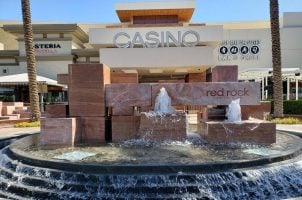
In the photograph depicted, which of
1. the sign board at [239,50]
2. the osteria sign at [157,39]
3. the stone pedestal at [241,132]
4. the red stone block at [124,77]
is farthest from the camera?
the sign board at [239,50]

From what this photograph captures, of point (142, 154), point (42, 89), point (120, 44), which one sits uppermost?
point (120, 44)

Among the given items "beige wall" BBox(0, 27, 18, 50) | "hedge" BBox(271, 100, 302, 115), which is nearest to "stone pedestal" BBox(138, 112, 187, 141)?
"hedge" BBox(271, 100, 302, 115)

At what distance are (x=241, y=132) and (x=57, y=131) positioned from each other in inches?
170

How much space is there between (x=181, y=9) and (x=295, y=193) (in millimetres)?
27454

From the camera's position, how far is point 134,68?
29.0 metres

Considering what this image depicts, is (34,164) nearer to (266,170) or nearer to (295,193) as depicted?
(266,170)

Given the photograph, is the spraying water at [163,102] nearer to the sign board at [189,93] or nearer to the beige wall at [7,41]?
A: the sign board at [189,93]

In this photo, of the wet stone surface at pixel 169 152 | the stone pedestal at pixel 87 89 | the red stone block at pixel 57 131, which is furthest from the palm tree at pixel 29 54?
the wet stone surface at pixel 169 152

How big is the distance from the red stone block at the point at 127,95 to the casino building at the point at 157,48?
50.3ft

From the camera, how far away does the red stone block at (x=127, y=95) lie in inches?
353

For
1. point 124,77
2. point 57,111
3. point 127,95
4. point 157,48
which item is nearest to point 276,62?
point 124,77

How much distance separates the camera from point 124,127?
9000 millimetres

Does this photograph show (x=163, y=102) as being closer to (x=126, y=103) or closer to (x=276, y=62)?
(x=126, y=103)

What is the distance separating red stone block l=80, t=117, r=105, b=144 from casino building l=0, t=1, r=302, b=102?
607 inches
